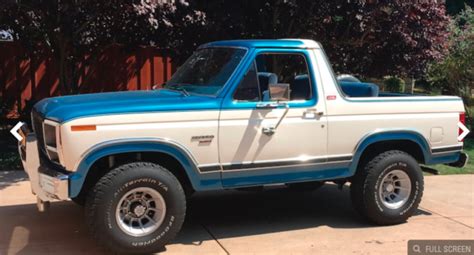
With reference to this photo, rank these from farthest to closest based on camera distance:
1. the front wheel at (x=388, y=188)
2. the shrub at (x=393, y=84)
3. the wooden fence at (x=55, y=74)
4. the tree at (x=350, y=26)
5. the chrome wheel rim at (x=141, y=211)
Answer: the shrub at (x=393, y=84), the wooden fence at (x=55, y=74), the tree at (x=350, y=26), the front wheel at (x=388, y=188), the chrome wheel rim at (x=141, y=211)

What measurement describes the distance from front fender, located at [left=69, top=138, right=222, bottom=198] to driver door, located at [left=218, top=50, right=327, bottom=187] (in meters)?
0.22

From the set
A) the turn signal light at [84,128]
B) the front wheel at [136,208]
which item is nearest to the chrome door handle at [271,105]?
the front wheel at [136,208]

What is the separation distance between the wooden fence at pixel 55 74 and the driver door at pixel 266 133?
7.30m

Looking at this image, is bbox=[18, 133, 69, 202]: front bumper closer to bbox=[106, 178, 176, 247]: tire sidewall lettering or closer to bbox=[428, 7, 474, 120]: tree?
bbox=[106, 178, 176, 247]: tire sidewall lettering

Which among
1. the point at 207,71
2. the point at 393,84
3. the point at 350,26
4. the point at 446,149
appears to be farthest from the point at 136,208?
the point at 393,84

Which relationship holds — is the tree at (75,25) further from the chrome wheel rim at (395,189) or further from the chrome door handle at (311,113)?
the chrome wheel rim at (395,189)

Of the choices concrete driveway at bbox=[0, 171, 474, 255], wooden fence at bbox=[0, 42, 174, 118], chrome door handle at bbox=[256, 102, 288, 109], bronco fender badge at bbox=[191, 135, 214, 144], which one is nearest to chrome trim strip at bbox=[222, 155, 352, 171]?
bronco fender badge at bbox=[191, 135, 214, 144]

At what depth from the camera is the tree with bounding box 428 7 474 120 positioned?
13.3 m

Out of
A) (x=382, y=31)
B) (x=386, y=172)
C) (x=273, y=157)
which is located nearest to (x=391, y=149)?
(x=386, y=172)

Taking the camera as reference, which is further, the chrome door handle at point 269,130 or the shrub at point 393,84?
the shrub at point 393,84

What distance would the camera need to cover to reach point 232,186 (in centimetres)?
551

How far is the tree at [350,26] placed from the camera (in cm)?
957

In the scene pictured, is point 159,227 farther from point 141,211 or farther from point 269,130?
point 269,130

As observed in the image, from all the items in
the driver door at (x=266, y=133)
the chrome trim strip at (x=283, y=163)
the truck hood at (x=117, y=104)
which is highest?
the truck hood at (x=117, y=104)
